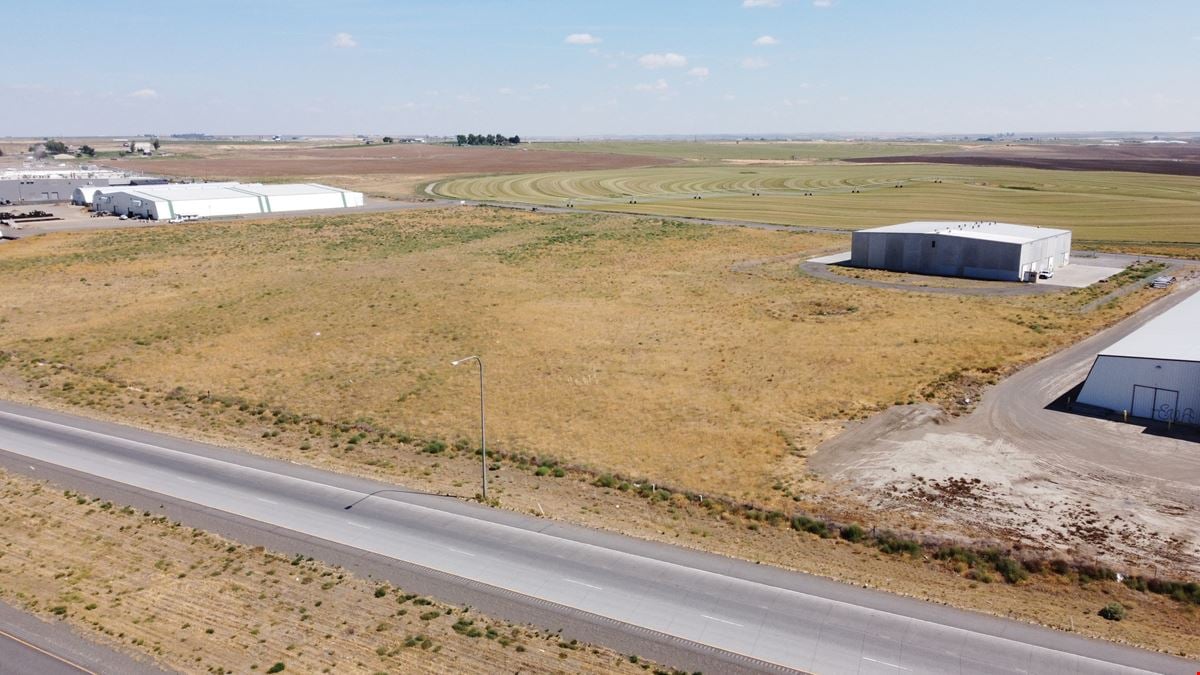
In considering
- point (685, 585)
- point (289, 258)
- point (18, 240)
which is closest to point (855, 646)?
point (685, 585)

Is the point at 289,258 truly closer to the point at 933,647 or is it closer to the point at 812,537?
the point at 812,537

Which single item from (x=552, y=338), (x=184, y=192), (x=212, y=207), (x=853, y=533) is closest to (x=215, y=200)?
(x=212, y=207)

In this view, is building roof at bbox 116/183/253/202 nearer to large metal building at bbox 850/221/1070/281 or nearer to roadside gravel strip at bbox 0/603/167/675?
large metal building at bbox 850/221/1070/281

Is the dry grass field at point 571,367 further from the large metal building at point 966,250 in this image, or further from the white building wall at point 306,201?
the white building wall at point 306,201

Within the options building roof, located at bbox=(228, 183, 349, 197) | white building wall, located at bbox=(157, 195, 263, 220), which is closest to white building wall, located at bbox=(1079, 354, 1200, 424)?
white building wall, located at bbox=(157, 195, 263, 220)

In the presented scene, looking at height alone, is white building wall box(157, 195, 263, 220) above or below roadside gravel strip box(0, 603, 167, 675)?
above

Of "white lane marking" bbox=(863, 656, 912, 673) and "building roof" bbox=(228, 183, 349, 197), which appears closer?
"white lane marking" bbox=(863, 656, 912, 673)

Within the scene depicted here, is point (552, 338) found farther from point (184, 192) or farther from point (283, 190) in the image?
point (283, 190)

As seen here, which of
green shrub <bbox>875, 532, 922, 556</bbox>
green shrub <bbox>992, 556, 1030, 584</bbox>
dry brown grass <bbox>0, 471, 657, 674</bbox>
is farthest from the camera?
green shrub <bbox>875, 532, 922, 556</bbox>
